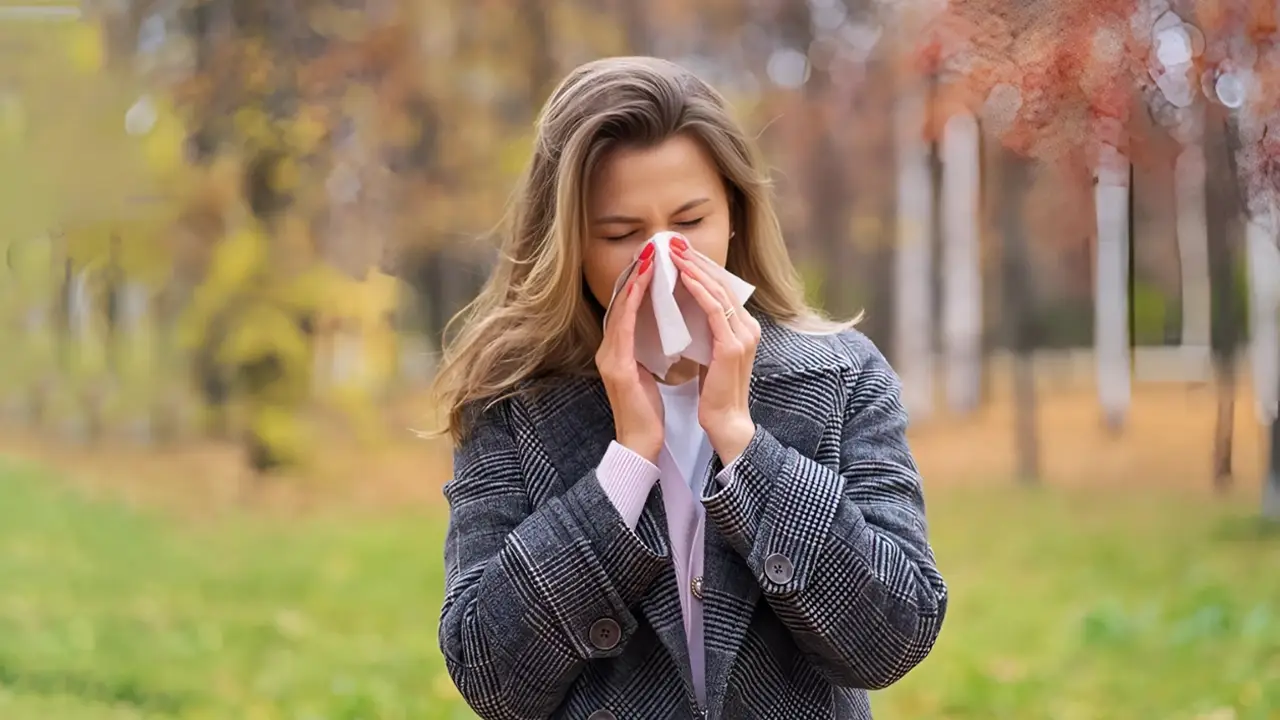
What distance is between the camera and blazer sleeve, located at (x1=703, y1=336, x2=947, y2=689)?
5.06ft

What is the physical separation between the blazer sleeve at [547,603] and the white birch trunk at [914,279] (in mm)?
6164

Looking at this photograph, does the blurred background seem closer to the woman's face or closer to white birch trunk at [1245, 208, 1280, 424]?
white birch trunk at [1245, 208, 1280, 424]

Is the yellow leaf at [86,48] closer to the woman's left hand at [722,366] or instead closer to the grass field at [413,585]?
the grass field at [413,585]

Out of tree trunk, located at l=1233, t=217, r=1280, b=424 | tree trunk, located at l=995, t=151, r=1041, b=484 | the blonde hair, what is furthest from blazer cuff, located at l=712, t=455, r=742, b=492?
tree trunk, located at l=995, t=151, r=1041, b=484

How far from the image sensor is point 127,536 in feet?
20.0

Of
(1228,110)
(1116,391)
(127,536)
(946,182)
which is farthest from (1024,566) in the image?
(127,536)

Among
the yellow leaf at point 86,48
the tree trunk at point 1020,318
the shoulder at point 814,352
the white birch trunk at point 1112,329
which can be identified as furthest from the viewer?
the tree trunk at point 1020,318

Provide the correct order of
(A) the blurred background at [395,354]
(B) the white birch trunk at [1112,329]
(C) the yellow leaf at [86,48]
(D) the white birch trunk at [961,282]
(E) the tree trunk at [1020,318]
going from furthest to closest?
(D) the white birch trunk at [961,282] → (E) the tree trunk at [1020,318] → (B) the white birch trunk at [1112,329] → (C) the yellow leaf at [86,48] → (A) the blurred background at [395,354]

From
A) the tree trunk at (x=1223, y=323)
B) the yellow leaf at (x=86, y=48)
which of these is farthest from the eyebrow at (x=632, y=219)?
the yellow leaf at (x=86, y=48)

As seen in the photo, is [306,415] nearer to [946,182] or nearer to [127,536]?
[127,536]

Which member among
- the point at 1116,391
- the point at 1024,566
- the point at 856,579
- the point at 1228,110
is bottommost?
the point at 1024,566

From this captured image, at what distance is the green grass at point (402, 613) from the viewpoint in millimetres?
3996

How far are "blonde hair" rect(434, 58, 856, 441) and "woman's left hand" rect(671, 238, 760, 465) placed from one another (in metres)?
0.18

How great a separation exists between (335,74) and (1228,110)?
468cm
